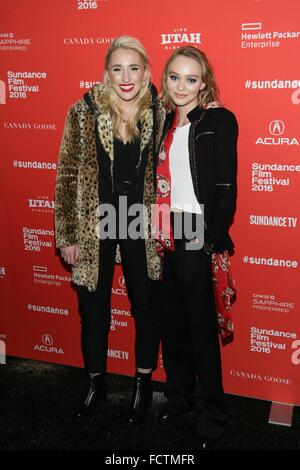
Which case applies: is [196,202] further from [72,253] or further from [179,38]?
[179,38]

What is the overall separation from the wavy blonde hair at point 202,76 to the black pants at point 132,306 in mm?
714

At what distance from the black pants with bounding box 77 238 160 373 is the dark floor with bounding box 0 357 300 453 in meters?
0.28

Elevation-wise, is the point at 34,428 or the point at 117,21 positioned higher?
the point at 117,21

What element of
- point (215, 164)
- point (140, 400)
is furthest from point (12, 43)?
point (140, 400)

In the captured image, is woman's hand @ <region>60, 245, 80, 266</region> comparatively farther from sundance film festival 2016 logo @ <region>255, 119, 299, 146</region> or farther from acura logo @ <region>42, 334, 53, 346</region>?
sundance film festival 2016 logo @ <region>255, 119, 299, 146</region>

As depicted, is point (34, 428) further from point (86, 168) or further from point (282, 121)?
point (282, 121)

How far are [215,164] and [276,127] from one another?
49cm

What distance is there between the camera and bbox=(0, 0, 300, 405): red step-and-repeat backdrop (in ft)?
8.47

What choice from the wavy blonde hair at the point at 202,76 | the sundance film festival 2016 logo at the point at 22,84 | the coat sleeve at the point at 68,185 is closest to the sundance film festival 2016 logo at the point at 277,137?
the wavy blonde hair at the point at 202,76

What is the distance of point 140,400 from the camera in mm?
2836

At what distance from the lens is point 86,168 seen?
2.54 m

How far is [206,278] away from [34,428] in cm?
120

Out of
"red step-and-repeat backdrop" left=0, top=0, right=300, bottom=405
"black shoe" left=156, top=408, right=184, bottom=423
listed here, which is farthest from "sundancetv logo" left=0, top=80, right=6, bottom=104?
"black shoe" left=156, top=408, right=184, bottom=423
